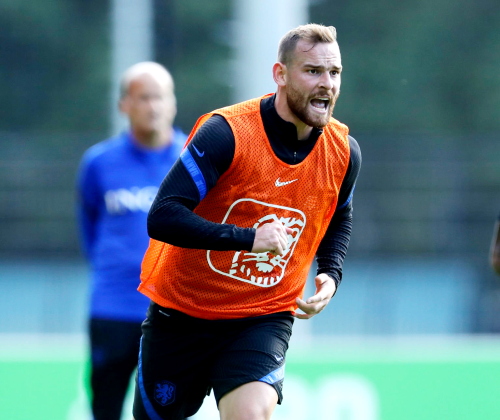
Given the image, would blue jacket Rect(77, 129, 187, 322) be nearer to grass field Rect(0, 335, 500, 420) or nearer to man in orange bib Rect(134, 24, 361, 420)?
man in orange bib Rect(134, 24, 361, 420)

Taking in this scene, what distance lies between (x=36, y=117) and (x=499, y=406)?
12.0m

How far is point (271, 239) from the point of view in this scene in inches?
126

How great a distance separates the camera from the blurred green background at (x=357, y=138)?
1260 centimetres

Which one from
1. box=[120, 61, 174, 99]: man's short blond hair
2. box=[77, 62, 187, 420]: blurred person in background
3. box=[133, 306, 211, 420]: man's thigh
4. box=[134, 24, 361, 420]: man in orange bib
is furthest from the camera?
box=[120, 61, 174, 99]: man's short blond hair

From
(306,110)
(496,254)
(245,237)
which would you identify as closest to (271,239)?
(245,237)

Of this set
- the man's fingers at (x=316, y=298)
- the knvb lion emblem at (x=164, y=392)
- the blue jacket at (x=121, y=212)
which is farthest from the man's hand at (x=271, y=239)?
the blue jacket at (x=121, y=212)

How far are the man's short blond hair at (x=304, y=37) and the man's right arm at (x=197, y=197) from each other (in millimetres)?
394

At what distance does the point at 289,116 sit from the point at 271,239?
66 centimetres

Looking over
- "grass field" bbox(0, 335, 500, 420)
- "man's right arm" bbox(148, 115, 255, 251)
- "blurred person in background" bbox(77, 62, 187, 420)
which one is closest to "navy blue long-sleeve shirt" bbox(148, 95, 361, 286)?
"man's right arm" bbox(148, 115, 255, 251)

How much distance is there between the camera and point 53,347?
23.4 feet

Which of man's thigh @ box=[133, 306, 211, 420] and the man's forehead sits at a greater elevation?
the man's forehead

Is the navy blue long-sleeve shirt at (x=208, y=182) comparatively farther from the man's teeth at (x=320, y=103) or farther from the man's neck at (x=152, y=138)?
the man's neck at (x=152, y=138)

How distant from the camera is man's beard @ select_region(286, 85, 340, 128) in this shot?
11.5ft

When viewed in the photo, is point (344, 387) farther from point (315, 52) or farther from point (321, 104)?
point (315, 52)
